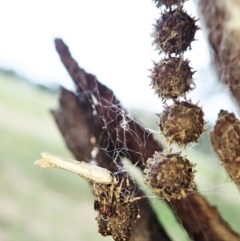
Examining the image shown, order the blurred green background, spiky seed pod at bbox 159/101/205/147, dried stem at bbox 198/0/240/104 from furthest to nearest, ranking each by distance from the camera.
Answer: the blurred green background
dried stem at bbox 198/0/240/104
spiky seed pod at bbox 159/101/205/147

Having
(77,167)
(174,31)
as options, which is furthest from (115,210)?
(174,31)

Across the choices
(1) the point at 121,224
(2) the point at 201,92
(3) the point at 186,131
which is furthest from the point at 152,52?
(1) the point at 121,224

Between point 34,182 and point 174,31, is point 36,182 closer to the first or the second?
point 34,182

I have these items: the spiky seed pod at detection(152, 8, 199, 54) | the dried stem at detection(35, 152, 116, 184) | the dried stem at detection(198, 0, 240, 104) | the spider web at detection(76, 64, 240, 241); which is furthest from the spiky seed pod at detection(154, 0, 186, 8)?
the dried stem at detection(35, 152, 116, 184)

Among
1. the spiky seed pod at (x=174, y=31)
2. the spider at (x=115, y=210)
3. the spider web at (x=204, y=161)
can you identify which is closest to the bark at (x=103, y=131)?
the spider web at (x=204, y=161)

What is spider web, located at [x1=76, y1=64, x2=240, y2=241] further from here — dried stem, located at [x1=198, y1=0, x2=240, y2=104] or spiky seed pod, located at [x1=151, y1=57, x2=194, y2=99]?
spiky seed pod, located at [x1=151, y1=57, x2=194, y2=99]

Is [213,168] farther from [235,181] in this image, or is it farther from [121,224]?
[121,224]
